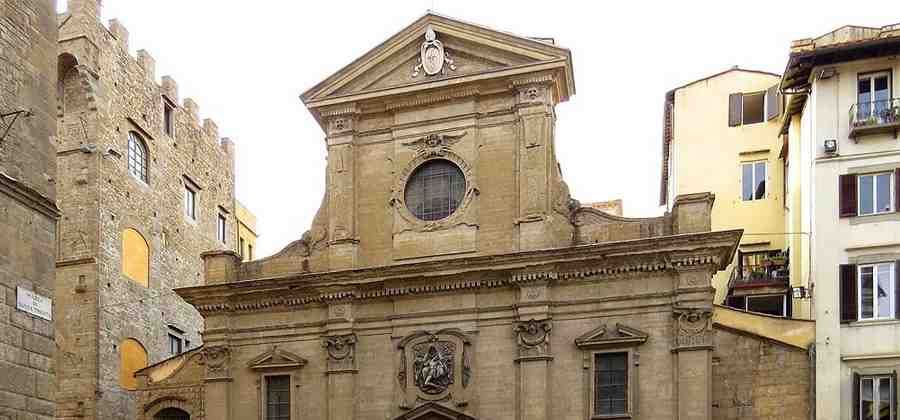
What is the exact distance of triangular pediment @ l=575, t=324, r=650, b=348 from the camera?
2228cm

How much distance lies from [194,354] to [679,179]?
14318mm

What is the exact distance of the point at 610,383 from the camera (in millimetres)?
22547

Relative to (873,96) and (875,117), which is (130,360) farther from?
(873,96)

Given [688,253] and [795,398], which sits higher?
[688,253]

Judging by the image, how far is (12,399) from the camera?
40.3 feet

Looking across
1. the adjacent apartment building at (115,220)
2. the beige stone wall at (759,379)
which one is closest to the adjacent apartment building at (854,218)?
the beige stone wall at (759,379)

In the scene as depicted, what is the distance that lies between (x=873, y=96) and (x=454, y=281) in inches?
394

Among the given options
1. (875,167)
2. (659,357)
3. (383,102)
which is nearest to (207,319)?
(383,102)

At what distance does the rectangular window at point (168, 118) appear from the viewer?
33812 millimetres

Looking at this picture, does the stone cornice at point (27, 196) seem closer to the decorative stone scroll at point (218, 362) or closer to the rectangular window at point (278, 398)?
the rectangular window at point (278, 398)

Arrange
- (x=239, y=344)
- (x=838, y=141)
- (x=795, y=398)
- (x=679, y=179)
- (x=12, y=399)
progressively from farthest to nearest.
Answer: (x=679, y=179), (x=239, y=344), (x=838, y=141), (x=795, y=398), (x=12, y=399)

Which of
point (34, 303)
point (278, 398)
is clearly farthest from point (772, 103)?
point (34, 303)

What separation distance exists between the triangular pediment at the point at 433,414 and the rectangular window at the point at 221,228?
15.6 metres

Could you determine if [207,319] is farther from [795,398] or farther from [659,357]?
[795,398]
